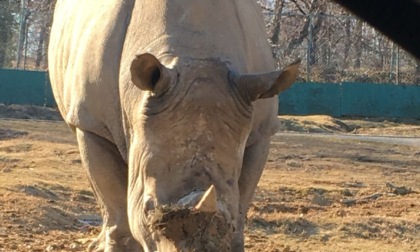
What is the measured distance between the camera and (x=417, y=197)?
37.7 ft

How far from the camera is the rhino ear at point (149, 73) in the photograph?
13.6 ft

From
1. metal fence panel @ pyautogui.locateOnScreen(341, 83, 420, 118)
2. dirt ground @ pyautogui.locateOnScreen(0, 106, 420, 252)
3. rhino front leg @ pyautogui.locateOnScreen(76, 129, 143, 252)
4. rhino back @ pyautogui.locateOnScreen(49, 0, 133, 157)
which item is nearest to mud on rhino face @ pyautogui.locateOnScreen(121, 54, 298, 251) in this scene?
rhino back @ pyautogui.locateOnScreen(49, 0, 133, 157)

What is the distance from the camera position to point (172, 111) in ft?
14.0

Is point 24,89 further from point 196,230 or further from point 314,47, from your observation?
point 196,230

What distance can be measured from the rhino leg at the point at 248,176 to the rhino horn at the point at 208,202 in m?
1.46

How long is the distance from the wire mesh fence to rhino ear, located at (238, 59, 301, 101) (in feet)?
65.5

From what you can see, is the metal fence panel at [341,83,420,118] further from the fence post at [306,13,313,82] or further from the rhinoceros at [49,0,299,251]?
the rhinoceros at [49,0,299,251]

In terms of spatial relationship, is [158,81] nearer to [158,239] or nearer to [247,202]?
[158,239]

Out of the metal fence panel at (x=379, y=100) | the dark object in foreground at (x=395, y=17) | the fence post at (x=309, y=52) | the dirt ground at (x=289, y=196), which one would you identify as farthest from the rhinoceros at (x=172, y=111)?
the fence post at (x=309, y=52)

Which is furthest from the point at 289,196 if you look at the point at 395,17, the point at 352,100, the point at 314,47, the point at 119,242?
the point at 314,47

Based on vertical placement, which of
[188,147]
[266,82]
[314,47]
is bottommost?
[188,147]

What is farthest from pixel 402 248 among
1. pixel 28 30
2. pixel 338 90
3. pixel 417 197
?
pixel 28 30

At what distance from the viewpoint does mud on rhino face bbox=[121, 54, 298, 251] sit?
151 inches

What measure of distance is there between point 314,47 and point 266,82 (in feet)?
71.5
